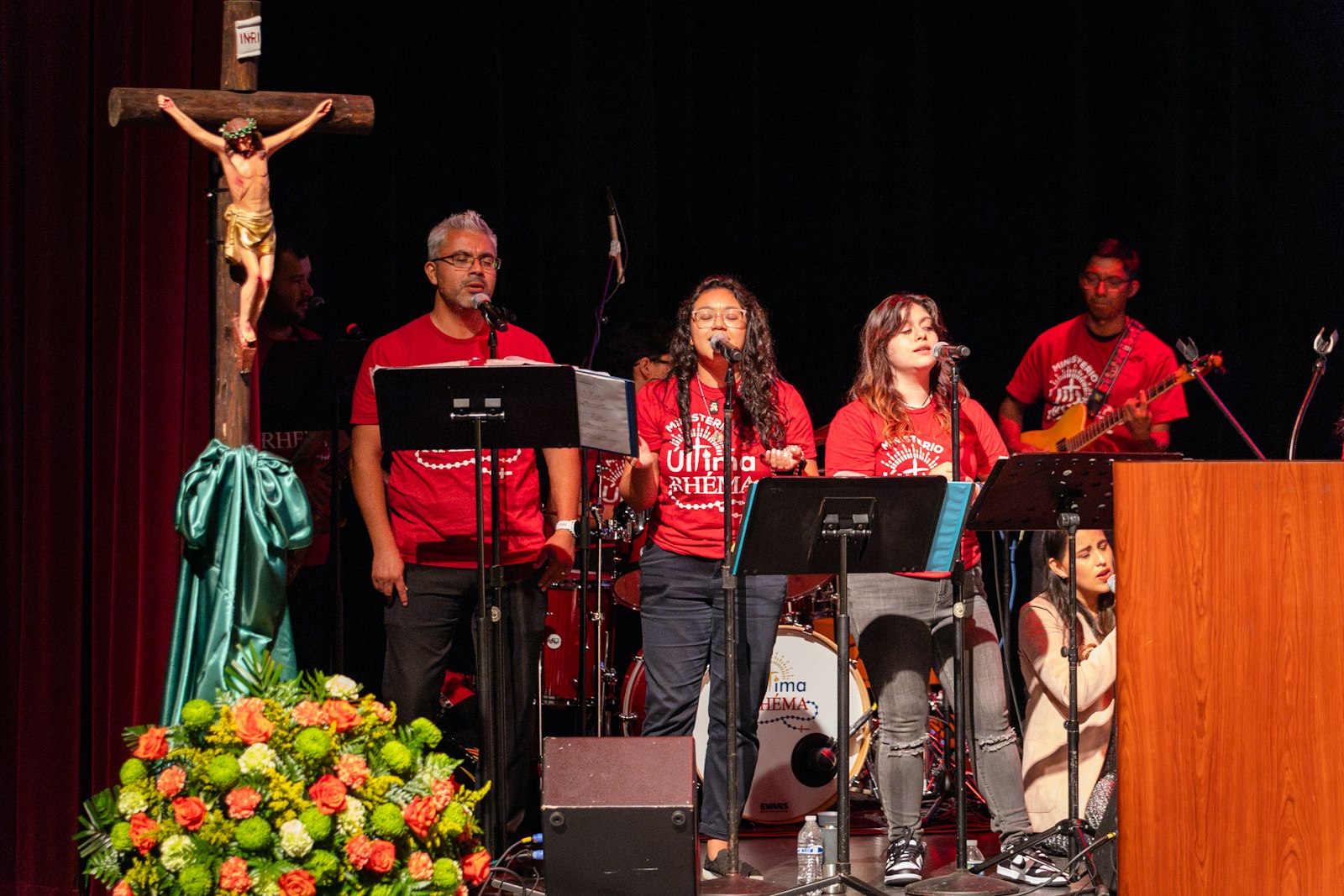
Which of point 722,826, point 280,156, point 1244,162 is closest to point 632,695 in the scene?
point 722,826

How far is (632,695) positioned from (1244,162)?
3739 mm

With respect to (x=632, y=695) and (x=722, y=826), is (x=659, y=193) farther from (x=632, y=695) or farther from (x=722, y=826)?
(x=722, y=826)

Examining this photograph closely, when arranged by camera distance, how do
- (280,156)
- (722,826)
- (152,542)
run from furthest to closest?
(280,156), (722,826), (152,542)

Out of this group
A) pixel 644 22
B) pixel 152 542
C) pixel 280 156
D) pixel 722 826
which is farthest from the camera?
pixel 644 22

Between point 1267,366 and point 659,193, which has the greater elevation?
point 659,193

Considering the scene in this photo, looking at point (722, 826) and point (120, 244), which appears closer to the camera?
point (120, 244)

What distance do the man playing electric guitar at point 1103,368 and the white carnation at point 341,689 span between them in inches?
136

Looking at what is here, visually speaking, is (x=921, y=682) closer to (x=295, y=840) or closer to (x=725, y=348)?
(x=725, y=348)

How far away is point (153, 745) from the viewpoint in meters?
3.16

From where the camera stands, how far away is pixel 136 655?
3.97 meters

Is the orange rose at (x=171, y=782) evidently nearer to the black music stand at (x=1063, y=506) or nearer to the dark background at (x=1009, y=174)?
the black music stand at (x=1063, y=506)

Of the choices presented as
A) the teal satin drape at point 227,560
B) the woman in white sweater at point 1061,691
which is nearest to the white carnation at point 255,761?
Answer: the teal satin drape at point 227,560

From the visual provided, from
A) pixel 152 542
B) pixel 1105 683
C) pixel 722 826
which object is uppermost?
pixel 152 542

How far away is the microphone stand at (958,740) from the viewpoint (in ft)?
13.3
